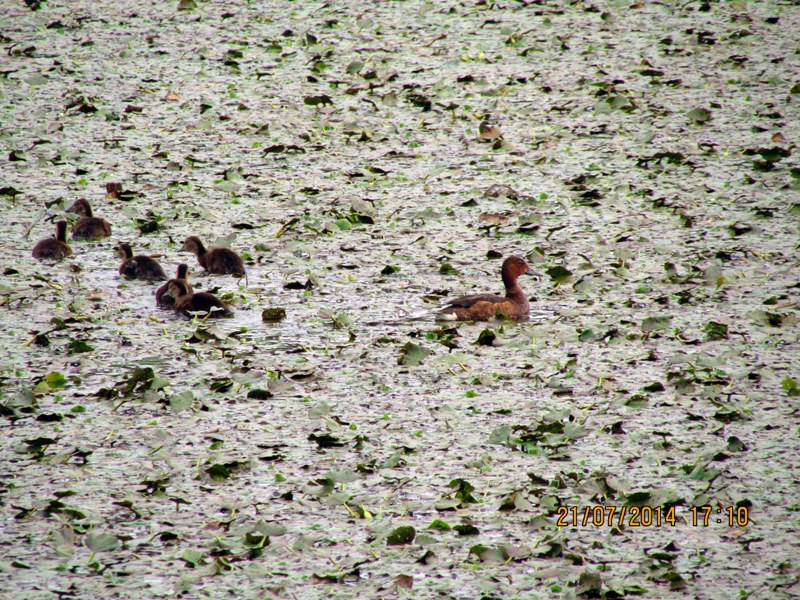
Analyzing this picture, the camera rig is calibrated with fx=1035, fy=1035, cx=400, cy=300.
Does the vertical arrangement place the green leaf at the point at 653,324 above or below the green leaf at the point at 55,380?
below

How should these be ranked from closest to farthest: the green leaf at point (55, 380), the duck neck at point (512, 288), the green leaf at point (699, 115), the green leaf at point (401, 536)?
the green leaf at point (401, 536) → the green leaf at point (55, 380) → the duck neck at point (512, 288) → the green leaf at point (699, 115)

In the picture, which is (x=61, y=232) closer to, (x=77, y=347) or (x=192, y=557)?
(x=77, y=347)

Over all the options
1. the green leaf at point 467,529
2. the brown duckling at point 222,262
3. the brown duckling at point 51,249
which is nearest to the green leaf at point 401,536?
the green leaf at point 467,529

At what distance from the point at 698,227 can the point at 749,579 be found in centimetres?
348

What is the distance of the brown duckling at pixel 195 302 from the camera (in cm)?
532

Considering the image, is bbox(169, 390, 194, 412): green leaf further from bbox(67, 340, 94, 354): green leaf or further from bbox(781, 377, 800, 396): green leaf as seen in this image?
bbox(781, 377, 800, 396): green leaf

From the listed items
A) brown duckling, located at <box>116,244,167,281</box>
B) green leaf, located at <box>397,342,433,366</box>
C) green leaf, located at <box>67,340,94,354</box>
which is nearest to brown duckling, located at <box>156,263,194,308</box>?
brown duckling, located at <box>116,244,167,281</box>

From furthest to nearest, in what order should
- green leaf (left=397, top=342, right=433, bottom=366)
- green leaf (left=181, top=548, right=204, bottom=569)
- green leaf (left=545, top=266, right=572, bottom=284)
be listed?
green leaf (left=545, top=266, right=572, bottom=284) < green leaf (left=397, top=342, right=433, bottom=366) < green leaf (left=181, top=548, right=204, bottom=569)

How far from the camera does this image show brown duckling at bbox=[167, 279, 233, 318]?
5.32 metres

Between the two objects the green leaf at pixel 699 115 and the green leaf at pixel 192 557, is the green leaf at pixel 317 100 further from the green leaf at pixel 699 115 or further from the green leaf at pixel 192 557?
the green leaf at pixel 192 557

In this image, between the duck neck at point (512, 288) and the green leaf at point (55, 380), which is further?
the duck neck at point (512, 288)

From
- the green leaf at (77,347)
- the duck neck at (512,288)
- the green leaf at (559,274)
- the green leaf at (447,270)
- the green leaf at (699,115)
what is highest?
the green leaf at (699,115)

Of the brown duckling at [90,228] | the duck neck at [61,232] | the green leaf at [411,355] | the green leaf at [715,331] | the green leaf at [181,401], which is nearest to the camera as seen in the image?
the green leaf at [181,401]

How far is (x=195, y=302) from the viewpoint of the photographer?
5320mm
